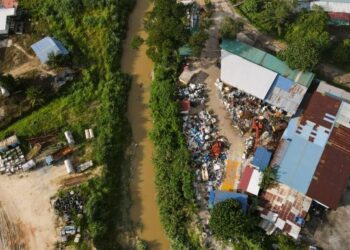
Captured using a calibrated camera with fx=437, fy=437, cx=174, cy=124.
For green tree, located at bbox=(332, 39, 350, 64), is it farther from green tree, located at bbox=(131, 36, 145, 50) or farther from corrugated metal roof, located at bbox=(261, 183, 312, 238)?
green tree, located at bbox=(131, 36, 145, 50)

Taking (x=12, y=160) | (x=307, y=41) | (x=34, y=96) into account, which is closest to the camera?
(x=12, y=160)

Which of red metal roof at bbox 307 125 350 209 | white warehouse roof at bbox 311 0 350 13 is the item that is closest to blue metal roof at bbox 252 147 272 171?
red metal roof at bbox 307 125 350 209

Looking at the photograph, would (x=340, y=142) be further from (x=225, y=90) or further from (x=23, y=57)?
(x=23, y=57)

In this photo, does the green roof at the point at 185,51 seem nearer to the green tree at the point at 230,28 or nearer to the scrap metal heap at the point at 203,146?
the scrap metal heap at the point at 203,146

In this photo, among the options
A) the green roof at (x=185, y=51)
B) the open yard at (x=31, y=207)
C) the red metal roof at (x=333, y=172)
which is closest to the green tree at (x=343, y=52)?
the red metal roof at (x=333, y=172)

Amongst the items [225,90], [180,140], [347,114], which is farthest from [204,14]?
[347,114]

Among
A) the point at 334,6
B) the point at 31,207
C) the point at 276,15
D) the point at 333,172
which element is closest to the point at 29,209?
the point at 31,207

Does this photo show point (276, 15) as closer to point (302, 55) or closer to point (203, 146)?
point (302, 55)

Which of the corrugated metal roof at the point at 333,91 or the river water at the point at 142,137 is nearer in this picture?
the river water at the point at 142,137
